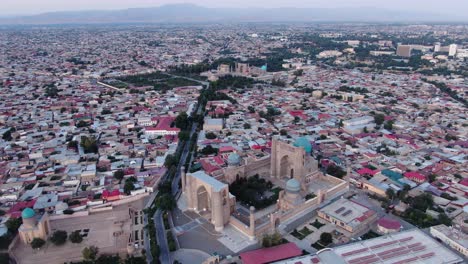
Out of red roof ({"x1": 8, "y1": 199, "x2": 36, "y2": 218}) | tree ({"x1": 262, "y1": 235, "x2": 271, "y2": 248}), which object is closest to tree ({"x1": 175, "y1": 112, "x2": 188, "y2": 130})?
red roof ({"x1": 8, "y1": 199, "x2": 36, "y2": 218})

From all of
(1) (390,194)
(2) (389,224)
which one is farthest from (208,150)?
(2) (389,224)

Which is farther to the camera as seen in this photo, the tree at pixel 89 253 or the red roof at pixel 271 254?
the tree at pixel 89 253

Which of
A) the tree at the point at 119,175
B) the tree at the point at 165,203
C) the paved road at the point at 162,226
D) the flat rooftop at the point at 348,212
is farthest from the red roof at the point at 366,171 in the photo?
the tree at the point at 119,175

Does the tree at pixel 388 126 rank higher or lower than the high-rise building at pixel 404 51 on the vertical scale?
lower

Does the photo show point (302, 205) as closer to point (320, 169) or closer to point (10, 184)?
point (320, 169)

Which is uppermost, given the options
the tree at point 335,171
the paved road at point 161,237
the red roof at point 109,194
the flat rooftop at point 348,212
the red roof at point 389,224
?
the tree at point 335,171

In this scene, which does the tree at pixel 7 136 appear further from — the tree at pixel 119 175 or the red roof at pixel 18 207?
the tree at pixel 119 175

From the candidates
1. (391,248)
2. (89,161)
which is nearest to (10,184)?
(89,161)
